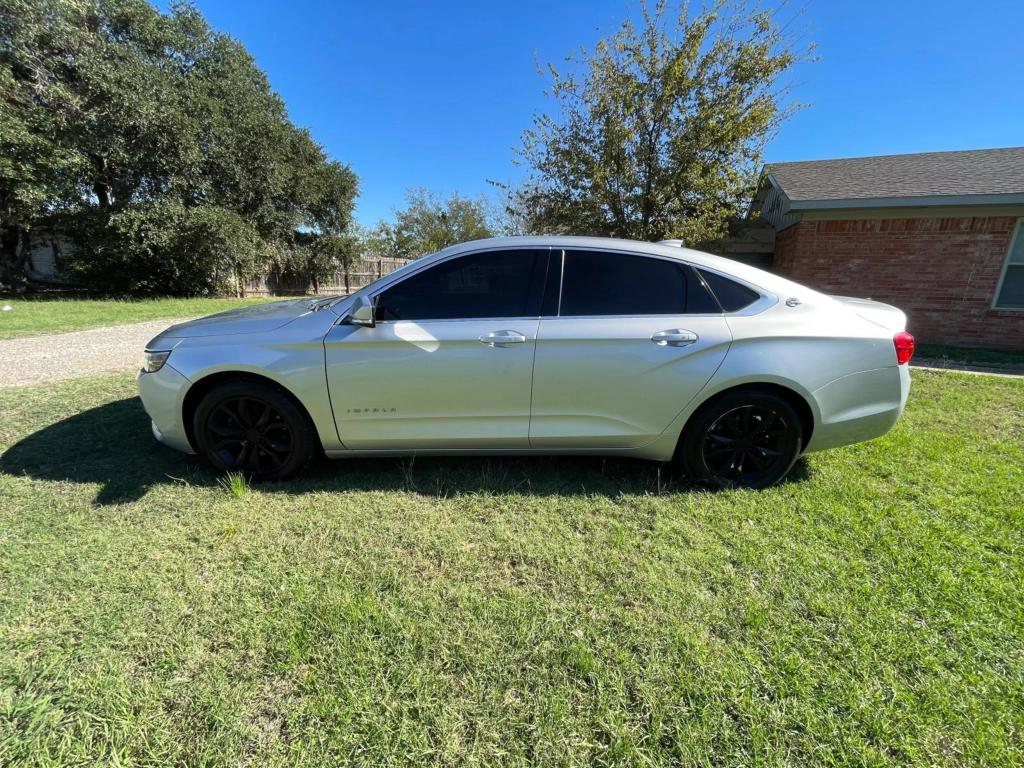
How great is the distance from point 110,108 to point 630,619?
17902mm

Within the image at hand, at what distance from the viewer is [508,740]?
4.61 ft

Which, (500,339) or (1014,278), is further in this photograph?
(1014,278)

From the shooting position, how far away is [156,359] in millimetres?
2742

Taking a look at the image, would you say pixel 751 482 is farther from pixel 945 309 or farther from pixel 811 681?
pixel 945 309

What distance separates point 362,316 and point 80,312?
12541 mm

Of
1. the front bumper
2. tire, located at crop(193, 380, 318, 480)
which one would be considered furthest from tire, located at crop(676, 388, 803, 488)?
the front bumper

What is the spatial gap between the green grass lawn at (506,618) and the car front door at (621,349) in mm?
528

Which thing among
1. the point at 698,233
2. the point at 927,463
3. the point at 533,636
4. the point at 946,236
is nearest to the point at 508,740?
the point at 533,636

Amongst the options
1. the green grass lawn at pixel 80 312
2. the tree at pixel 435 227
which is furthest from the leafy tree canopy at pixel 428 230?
the green grass lawn at pixel 80 312

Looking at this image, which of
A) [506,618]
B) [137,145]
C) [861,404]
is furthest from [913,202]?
[137,145]

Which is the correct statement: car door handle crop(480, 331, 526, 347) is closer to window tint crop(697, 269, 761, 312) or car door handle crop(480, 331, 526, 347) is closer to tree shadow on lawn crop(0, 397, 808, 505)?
tree shadow on lawn crop(0, 397, 808, 505)

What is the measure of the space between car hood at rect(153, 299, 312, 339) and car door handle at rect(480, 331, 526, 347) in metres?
1.29

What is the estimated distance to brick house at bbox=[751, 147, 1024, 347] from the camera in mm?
7363

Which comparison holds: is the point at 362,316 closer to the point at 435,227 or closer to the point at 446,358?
the point at 446,358
